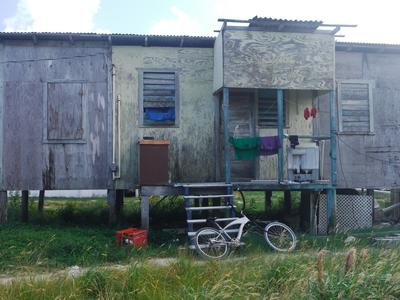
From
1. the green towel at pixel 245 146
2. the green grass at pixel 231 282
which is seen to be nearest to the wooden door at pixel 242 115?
the green towel at pixel 245 146

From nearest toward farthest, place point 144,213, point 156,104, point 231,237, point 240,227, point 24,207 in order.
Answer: point 240,227, point 231,237, point 144,213, point 156,104, point 24,207

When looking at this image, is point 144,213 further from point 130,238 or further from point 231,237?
point 231,237

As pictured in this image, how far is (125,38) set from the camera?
1110cm

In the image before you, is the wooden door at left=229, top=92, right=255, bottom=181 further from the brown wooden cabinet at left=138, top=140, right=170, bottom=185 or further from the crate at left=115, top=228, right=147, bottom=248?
the crate at left=115, top=228, right=147, bottom=248

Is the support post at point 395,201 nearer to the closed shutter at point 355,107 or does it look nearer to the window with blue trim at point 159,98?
the closed shutter at point 355,107

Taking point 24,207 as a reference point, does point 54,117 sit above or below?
above

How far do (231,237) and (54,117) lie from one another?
5163 millimetres

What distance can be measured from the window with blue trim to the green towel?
1.82 m

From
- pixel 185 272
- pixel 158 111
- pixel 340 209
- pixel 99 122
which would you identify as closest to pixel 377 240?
pixel 340 209

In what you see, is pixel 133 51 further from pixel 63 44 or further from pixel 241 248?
pixel 241 248

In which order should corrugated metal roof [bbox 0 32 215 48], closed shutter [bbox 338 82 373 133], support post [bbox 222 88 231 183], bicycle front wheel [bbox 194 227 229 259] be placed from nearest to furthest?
1. bicycle front wheel [bbox 194 227 229 259]
2. support post [bbox 222 88 231 183]
3. corrugated metal roof [bbox 0 32 215 48]
4. closed shutter [bbox 338 82 373 133]

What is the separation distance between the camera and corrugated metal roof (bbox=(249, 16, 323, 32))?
10.2 m

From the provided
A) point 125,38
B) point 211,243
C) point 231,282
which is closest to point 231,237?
point 211,243

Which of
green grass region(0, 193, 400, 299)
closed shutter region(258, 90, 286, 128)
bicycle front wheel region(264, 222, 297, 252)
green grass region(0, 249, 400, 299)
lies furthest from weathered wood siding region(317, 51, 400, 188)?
green grass region(0, 249, 400, 299)
